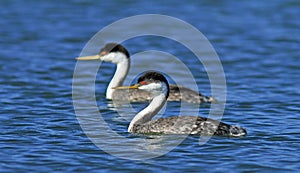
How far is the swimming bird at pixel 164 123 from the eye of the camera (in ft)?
38.7

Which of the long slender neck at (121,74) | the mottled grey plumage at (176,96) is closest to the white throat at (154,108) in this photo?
the mottled grey plumage at (176,96)

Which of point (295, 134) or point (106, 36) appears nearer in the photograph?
point (295, 134)

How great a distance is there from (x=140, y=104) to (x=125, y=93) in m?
0.51

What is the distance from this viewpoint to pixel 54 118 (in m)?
13.1

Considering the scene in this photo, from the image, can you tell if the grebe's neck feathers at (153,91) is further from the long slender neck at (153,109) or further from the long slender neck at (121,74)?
the long slender neck at (121,74)

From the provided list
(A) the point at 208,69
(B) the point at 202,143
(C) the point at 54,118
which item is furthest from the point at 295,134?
(A) the point at 208,69

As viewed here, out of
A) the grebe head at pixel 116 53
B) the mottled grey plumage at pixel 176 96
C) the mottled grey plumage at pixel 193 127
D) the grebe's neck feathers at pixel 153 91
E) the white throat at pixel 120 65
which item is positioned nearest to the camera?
the mottled grey plumage at pixel 193 127

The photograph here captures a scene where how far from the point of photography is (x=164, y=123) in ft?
39.4

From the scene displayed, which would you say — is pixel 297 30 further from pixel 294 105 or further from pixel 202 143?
pixel 202 143

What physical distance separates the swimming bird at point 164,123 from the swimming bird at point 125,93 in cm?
109

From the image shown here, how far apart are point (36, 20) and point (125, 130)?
11.2 meters

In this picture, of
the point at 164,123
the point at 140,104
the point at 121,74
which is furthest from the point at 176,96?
the point at 164,123

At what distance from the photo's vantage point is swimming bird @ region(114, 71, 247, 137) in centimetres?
1179

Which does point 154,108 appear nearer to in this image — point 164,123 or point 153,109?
point 153,109
